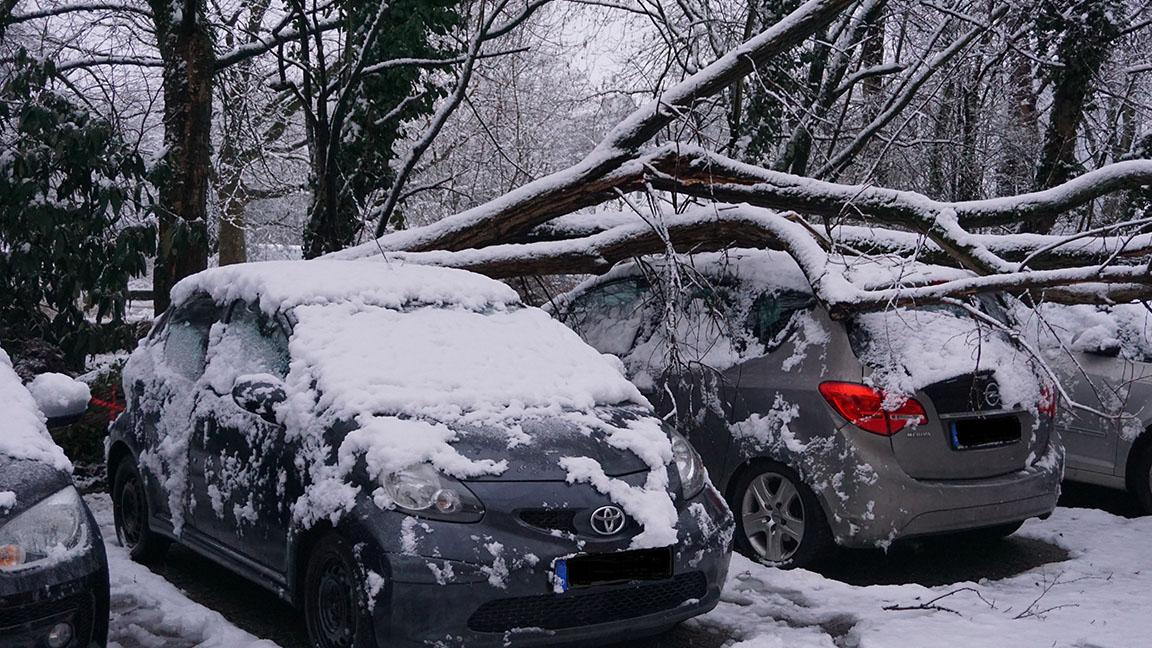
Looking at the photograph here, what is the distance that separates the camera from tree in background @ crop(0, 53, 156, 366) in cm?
902

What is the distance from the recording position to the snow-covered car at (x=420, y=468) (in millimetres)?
4000

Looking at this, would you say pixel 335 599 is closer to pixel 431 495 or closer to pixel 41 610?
pixel 431 495

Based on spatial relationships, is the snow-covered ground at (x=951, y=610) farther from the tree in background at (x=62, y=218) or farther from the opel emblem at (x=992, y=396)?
the tree in background at (x=62, y=218)

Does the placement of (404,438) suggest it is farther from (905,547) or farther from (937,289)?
(905,547)

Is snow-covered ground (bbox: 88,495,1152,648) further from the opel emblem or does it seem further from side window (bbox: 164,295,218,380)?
side window (bbox: 164,295,218,380)

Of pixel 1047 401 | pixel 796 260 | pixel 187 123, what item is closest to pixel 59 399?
pixel 796 260

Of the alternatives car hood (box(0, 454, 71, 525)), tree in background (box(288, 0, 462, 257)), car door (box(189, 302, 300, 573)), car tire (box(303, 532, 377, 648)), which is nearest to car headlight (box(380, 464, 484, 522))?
car tire (box(303, 532, 377, 648))

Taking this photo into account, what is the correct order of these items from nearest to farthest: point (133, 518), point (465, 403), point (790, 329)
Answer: point (465, 403) < point (133, 518) < point (790, 329)

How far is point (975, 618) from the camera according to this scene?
16.3 feet

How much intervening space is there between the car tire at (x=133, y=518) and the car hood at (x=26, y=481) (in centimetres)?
201

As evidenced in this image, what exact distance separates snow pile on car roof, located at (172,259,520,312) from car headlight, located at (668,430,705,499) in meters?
1.31

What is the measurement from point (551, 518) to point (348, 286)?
1.77 meters

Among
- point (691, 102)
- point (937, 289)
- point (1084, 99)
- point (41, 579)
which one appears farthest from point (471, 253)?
point (1084, 99)

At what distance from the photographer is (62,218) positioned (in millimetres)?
9094
